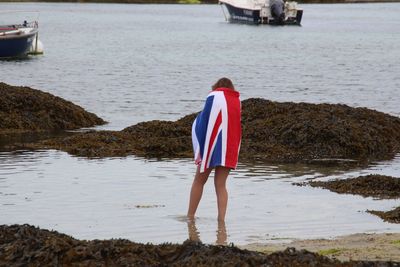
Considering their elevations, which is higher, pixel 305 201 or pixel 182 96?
pixel 305 201

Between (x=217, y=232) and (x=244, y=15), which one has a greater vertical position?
(x=217, y=232)

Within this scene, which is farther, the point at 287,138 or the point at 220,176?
the point at 287,138

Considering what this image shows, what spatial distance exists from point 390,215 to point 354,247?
2.19 metres

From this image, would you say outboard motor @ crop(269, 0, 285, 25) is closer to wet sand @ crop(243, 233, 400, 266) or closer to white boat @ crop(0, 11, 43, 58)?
white boat @ crop(0, 11, 43, 58)

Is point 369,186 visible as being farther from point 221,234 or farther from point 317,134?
point 317,134

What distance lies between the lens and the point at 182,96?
35.2 meters

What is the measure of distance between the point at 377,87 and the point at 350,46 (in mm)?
35822

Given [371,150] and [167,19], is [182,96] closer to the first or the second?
[371,150]

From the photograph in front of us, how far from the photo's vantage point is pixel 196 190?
11641 millimetres

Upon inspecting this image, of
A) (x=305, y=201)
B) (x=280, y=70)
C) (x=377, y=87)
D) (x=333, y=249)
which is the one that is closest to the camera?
(x=333, y=249)

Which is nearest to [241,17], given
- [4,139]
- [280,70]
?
[280,70]

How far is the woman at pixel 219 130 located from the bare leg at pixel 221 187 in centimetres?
1

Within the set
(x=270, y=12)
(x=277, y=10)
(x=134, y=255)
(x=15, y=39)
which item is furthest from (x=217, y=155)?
(x=270, y=12)

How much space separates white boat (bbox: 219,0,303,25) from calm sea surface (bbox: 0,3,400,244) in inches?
47.0
